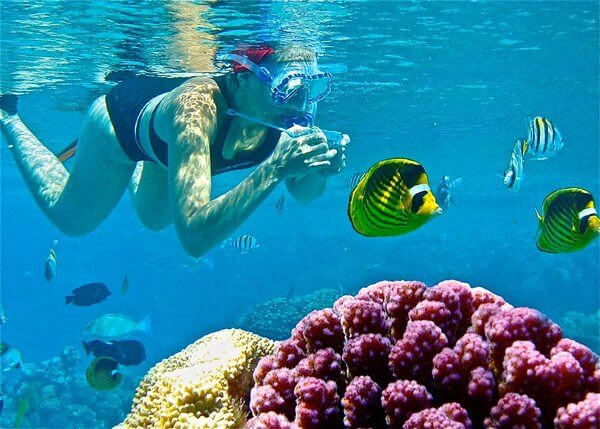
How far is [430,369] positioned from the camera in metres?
2.12

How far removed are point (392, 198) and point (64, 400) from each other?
2134 centimetres

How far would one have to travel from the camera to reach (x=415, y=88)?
18953 millimetres

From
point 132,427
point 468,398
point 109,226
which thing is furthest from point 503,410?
point 109,226

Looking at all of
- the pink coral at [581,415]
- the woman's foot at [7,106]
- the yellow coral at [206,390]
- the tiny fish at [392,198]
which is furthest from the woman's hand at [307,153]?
the woman's foot at [7,106]

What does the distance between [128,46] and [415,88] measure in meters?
11.4

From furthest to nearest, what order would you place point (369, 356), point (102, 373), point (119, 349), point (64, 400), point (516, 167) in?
point (64, 400)
point (119, 349)
point (102, 373)
point (516, 167)
point (369, 356)

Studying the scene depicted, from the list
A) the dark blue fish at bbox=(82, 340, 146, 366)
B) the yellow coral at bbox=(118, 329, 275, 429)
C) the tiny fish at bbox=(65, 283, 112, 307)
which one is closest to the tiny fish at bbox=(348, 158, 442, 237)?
the yellow coral at bbox=(118, 329, 275, 429)

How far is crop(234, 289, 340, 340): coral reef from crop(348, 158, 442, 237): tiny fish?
→ 43.1ft

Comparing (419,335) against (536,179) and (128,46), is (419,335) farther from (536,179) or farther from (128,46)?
(536,179)

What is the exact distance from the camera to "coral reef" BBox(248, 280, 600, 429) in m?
1.89

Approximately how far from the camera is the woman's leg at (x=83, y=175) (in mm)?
7609

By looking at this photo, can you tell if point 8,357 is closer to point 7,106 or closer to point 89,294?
point 89,294

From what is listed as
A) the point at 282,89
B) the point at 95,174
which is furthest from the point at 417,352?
the point at 95,174

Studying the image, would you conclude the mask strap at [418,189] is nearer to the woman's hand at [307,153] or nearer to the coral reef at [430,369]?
the coral reef at [430,369]
